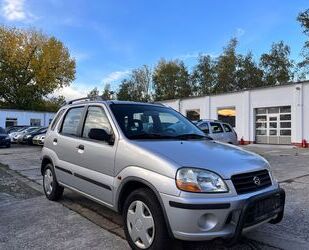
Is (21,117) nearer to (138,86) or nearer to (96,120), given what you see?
(138,86)

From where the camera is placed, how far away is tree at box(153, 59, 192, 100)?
218ft

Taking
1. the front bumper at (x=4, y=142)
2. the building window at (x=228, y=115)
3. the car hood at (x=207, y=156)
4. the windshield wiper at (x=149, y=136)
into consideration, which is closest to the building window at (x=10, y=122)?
the front bumper at (x=4, y=142)

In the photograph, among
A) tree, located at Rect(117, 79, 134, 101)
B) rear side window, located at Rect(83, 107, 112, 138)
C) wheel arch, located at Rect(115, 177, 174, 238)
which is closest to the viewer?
wheel arch, located at Rect(115, 177, 174, 238)

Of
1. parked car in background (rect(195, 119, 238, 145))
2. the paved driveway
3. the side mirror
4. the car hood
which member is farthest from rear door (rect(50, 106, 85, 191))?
parked car in background (rect(195, 119, 238, 145))

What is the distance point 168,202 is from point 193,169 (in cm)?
44

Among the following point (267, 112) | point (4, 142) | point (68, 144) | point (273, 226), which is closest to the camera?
point (273, 226)

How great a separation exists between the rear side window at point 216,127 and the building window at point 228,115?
16.0 meters

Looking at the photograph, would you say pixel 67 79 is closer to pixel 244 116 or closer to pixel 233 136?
pixel 244 116

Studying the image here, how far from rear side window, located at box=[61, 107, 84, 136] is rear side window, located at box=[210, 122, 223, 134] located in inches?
461

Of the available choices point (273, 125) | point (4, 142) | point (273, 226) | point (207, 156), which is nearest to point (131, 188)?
point (207, 156)

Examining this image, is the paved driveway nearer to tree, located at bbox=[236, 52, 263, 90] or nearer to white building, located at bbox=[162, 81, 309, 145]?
white building, located at bbox=[162, 81, 309, 145]

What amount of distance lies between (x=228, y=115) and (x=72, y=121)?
29.3m

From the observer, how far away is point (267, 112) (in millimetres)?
31750

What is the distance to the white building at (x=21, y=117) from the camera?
5350cm
